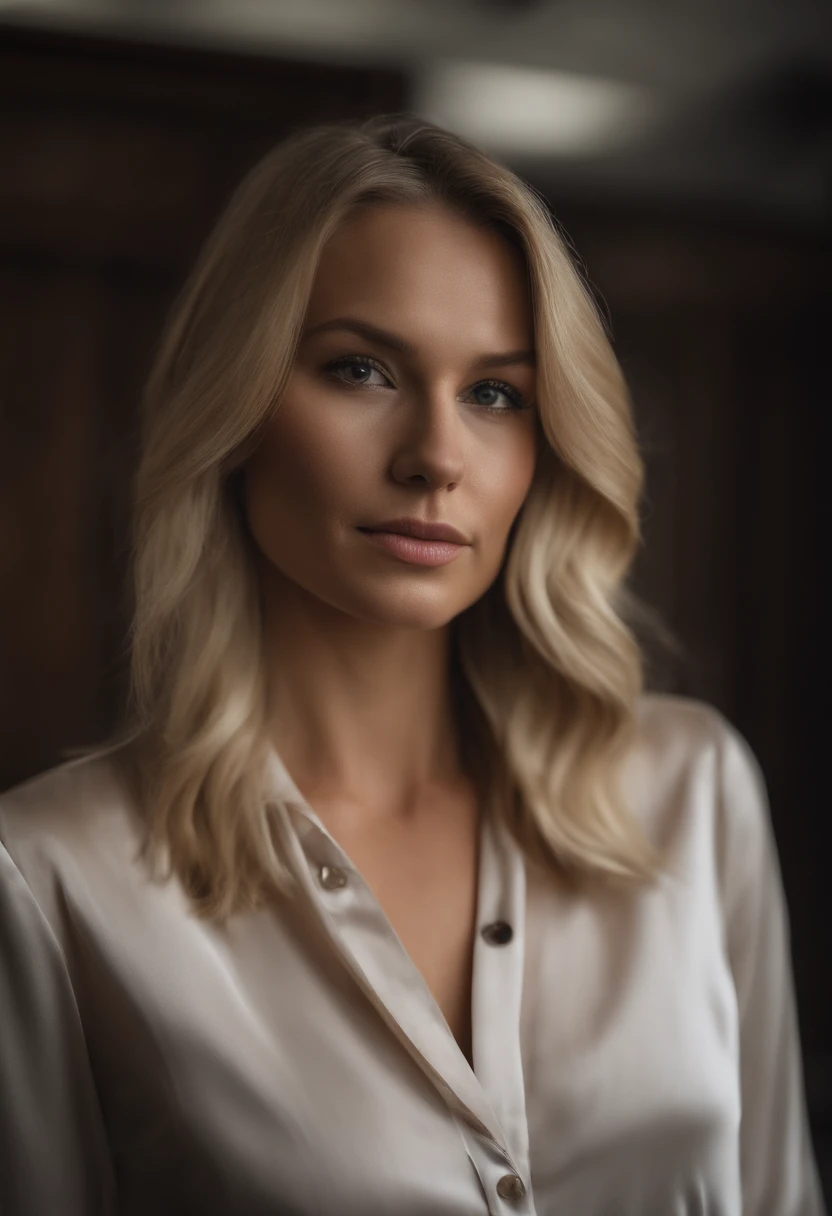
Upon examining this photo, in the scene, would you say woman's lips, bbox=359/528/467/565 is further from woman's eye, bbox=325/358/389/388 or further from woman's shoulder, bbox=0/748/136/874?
woman's shoulder, bbox=0/748/136/874

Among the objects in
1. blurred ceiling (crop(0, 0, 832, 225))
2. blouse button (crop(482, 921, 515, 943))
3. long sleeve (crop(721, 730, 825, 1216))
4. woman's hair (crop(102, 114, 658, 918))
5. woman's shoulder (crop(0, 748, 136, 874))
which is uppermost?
blurred ceiling (crop(0, 0, 832, 225))

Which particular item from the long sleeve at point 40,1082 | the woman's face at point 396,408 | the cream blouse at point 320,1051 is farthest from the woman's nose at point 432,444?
the long sleeve at point 40,1082

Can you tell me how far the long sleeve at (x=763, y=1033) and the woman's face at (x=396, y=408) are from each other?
0.36 meters

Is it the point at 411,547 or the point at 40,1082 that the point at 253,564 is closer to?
the point at 411,547

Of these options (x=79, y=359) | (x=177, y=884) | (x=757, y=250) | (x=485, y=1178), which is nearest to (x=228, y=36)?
(x=79, y=359)

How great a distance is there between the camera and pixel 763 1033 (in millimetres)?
951

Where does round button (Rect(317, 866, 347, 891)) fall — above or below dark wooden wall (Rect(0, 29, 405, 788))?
below

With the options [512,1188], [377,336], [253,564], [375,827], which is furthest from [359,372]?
[512,1188]

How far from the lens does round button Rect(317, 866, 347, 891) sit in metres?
0.83

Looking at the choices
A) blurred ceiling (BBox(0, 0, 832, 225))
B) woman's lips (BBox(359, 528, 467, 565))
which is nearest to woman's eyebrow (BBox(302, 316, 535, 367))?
woman's lips (BBox(359, 528, 467, 565))

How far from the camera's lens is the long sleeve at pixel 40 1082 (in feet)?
2.57

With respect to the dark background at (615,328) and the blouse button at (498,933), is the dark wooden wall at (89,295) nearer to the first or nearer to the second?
the dark background at (615,328)

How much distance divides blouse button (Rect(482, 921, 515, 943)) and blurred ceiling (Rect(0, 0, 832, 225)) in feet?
2.50

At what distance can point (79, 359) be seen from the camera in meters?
1.20
